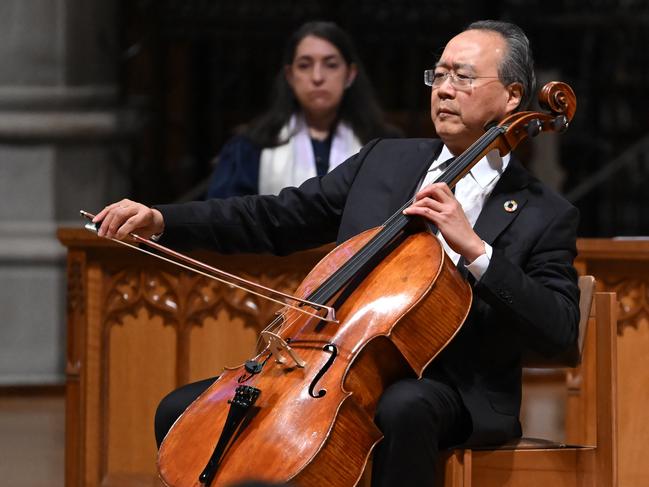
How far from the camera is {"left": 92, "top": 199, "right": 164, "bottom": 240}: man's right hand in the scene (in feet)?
11.0

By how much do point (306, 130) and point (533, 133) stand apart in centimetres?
226

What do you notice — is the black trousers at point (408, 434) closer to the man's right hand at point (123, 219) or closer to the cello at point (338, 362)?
the cello at point (338, 362)

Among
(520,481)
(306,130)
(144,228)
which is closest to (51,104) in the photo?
(306,130)

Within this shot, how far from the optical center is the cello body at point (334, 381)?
9.68 ft

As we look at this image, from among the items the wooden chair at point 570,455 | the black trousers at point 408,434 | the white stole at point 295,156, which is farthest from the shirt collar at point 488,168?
the white stole at point 295,156

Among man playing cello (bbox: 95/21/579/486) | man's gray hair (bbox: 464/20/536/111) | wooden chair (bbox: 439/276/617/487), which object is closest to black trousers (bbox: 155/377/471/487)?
man playing cello (bbox: 95/21/579/486)

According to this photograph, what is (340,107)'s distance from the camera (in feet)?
18.3

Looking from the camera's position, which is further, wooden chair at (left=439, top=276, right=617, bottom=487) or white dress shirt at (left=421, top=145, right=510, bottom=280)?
white dress shirt at (left=421, top=145, right=510, bottom=280)

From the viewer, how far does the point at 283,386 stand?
3.06 meters

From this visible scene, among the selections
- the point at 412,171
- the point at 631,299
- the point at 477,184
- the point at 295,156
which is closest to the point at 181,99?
the point at 295,156

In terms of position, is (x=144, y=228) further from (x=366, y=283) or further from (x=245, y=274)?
(x=245, y=274)

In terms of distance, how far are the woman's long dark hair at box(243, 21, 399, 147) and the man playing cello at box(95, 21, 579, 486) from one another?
170cm

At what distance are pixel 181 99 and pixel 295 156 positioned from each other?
10.3 ft

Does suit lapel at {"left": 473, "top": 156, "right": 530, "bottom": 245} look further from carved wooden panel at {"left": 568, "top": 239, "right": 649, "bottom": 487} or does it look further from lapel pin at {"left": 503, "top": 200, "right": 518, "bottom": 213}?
carved wooden panel at {"left": 568, "top": 239, "right": 649, "bottom": 487}
